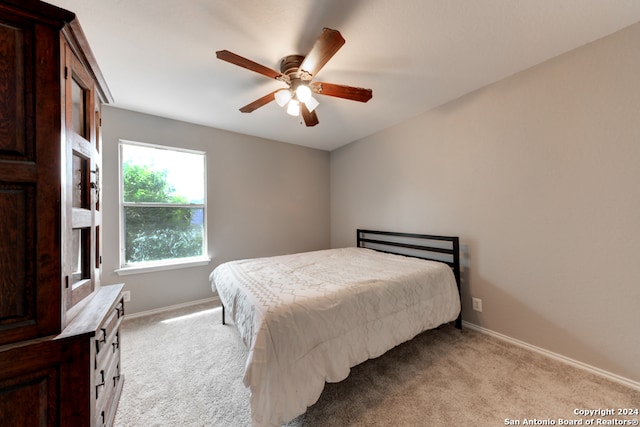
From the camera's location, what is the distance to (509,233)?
218 centimetres

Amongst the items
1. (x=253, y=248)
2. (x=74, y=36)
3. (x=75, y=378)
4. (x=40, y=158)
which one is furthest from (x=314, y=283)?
(x=253, y=248)

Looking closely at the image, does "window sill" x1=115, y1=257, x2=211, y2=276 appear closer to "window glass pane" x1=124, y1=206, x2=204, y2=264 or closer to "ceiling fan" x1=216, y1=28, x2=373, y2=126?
"window glass pane" x1=124, y1=206, x2=204, y2=264

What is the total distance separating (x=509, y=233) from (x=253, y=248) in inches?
127

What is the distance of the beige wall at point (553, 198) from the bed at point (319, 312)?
0.41m

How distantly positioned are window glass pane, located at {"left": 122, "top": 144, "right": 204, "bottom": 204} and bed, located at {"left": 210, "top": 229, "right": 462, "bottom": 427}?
4.66 ft

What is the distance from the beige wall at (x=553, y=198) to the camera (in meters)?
1.63

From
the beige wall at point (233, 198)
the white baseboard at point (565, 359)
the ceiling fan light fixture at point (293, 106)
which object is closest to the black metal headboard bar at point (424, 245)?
the white baseboard at point (565, 359)

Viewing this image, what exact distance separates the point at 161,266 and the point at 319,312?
2.47m

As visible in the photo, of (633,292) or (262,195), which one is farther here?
(262,195)

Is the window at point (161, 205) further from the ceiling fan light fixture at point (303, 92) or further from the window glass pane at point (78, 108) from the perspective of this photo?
the ceiling fan light fixture at point (303, 92)

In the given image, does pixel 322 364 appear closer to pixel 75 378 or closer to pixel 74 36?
pixel 75 378

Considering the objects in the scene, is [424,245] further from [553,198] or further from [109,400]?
[109,400]

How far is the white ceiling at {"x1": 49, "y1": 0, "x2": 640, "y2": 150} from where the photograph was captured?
1419 mm

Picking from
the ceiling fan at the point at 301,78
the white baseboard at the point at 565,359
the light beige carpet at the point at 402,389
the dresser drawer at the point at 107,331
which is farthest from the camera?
the white baseboard at the point at 565,359
